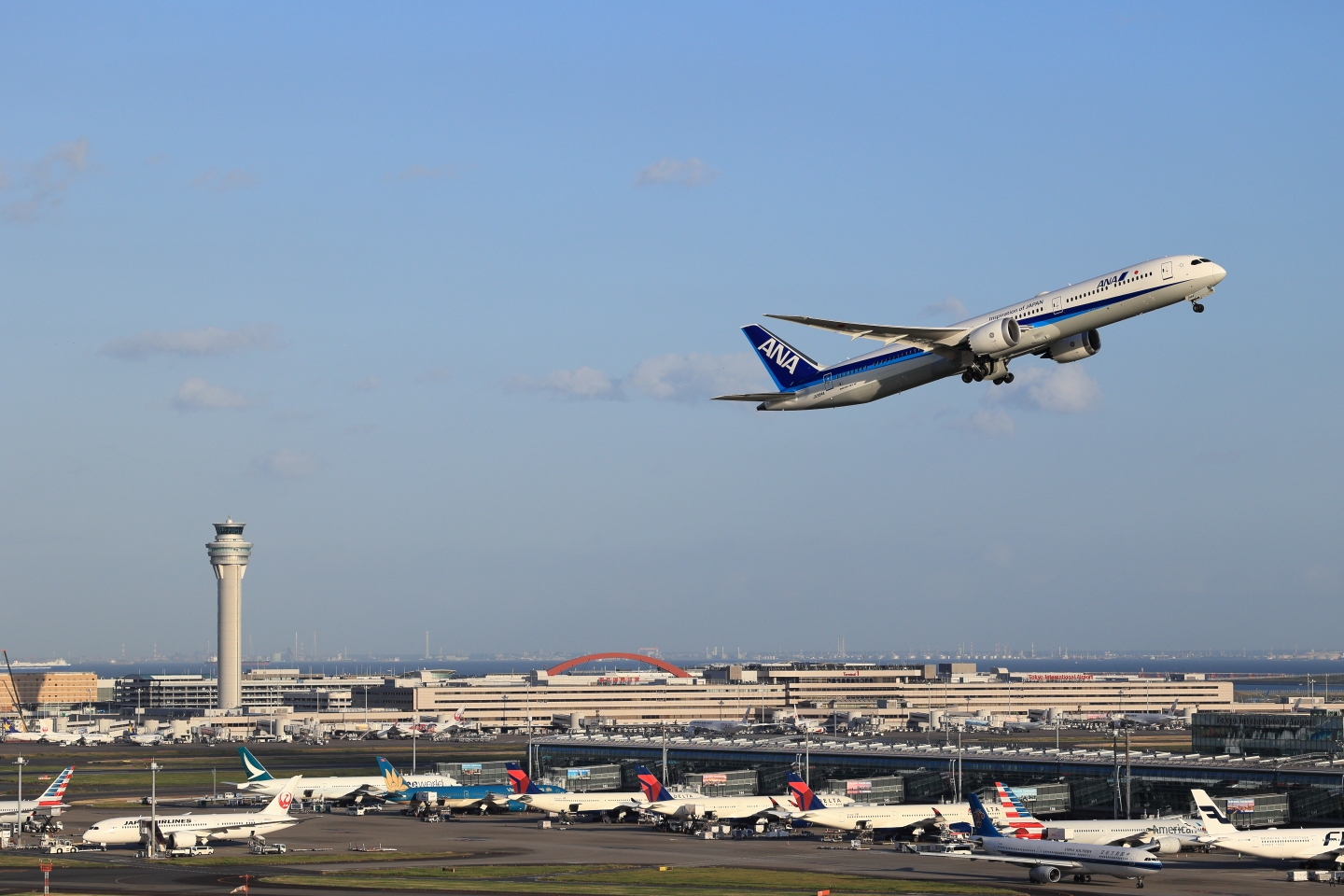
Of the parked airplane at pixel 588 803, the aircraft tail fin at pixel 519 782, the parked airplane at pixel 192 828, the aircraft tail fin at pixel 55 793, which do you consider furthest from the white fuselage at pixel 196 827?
the aircraft tail fin at pixel 519 782

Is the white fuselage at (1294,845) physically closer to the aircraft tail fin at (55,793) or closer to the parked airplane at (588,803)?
the parked airplane at (588,803)

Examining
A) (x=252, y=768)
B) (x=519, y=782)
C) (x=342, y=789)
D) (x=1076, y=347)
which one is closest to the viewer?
(x=1076, y=347)

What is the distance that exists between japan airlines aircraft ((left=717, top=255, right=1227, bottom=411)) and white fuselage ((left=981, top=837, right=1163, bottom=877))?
1388 inches

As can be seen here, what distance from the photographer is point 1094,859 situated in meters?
105

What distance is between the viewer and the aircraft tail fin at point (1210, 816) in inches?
4469

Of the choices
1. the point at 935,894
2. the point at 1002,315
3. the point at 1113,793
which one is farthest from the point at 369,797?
the point at 1002,315

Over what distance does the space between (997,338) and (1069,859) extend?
1600 inches

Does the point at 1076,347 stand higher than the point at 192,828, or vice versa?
the point at 1076,347

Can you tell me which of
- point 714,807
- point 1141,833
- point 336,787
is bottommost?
point 714,807

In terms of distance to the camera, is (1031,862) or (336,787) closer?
(1031,862)

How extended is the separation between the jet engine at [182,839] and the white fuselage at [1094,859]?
6175cm

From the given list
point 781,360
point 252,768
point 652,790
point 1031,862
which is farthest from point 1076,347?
point 252,768

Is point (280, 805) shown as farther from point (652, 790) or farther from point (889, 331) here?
point (889, 331)

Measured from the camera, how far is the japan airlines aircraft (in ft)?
269
